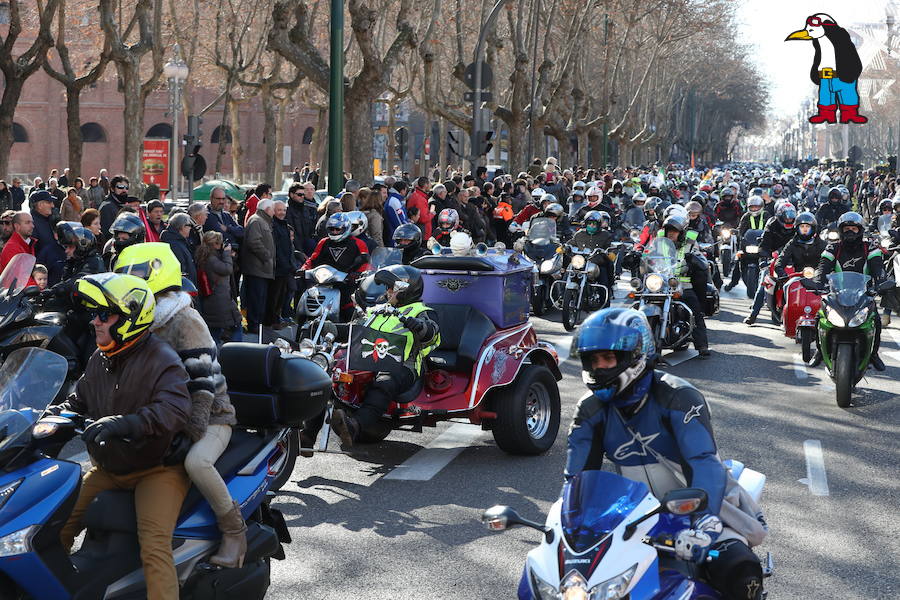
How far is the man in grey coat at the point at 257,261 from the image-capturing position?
1491cm

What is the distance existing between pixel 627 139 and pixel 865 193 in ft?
109

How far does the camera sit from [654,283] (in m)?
14.3

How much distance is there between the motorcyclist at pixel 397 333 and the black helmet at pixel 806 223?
280 inches

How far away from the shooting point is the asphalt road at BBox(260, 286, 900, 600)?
252 inches

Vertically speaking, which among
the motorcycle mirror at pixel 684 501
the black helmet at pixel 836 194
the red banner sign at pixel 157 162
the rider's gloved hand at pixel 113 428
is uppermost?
the red banner sign at pixel 157 162

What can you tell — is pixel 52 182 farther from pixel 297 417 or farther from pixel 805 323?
pixel 297 417

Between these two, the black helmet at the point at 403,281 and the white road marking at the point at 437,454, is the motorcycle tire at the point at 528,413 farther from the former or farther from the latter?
the black helmet at the point at 403,281

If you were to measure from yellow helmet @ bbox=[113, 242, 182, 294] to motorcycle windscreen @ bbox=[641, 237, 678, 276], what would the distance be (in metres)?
9.70

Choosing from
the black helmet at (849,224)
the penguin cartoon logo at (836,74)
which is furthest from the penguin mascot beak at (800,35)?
the black helmet at (849,224)

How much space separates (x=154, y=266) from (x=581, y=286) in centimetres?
1185

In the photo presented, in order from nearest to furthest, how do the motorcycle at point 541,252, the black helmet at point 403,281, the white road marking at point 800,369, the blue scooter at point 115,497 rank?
1. the blue scooter at point 115,497
2. the black helmet at point 403,281
3. the white road marking at point 800,369
4. the motorcycle at point 541,252

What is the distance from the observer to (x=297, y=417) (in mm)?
5727

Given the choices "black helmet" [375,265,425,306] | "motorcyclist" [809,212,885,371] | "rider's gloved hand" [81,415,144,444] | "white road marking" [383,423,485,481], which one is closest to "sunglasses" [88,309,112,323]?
"rider's gloved hand" [81,415,144,444]

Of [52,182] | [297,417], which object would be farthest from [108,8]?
[297,417]
